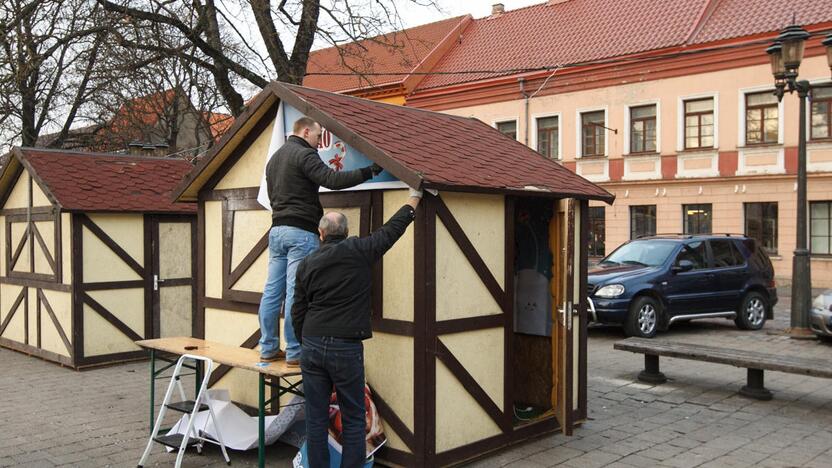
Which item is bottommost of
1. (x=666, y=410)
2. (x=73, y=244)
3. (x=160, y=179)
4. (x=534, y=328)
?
(x=666, y=410)

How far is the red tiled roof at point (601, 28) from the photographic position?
24594 mm

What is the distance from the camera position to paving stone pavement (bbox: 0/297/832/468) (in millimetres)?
6285

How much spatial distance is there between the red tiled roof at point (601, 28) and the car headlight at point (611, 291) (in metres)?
15.2

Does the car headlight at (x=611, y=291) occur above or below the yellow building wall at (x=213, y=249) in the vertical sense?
below

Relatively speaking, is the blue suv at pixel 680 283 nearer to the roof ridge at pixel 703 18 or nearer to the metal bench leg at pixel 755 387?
the metal bench leg at pixel 755 387

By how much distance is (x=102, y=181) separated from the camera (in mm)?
11227

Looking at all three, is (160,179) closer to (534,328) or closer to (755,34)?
(534,328)

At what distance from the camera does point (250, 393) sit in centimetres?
741

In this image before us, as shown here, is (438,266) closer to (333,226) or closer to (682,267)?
(333,226)

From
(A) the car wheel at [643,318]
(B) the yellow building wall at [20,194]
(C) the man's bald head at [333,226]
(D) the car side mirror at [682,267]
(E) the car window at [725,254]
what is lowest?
(A) the car wheel at [643,318]

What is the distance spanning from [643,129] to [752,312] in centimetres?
1389

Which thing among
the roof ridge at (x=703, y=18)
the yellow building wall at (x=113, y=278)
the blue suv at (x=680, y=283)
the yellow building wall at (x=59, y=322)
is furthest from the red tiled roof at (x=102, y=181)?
the roof ridge at (x=703, y=18)

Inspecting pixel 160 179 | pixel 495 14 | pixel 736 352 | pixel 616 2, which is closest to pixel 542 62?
pixel 616 2

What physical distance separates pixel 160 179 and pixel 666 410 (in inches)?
329
